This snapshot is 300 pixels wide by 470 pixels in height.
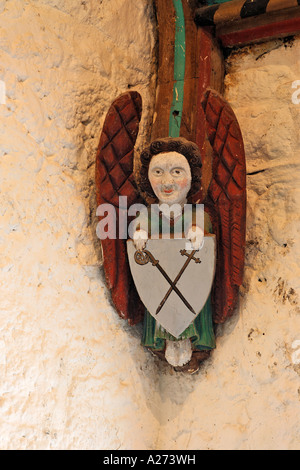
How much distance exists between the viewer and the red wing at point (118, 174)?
169 cm

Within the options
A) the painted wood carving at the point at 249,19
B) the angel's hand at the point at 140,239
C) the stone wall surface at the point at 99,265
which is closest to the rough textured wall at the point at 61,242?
the stone wall surface at the point at 99,265

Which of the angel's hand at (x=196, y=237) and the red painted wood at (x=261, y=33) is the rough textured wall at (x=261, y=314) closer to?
the red painted wood at (x=261, y=33)

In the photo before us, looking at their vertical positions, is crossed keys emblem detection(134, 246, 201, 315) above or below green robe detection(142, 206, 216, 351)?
above

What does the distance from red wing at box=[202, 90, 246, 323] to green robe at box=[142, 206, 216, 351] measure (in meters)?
0.09

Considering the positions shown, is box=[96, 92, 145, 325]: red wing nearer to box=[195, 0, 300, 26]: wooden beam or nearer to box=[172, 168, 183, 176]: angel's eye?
box=[172, 168, 183, 176]: angel's eye

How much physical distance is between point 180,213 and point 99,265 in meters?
0.28

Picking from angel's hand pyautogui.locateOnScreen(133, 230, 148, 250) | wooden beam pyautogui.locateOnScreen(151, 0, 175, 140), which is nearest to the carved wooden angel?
angel's hand pyautogui.locateOnScreen(133, 230, 148, 250)

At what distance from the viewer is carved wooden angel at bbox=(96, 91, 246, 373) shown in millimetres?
1637

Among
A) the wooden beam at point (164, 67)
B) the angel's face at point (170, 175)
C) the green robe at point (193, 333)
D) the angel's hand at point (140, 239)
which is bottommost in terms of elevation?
the green robe at point (193, 333)

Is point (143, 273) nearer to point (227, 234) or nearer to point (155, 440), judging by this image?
point (227, 234)

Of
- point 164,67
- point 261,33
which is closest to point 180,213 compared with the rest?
point 164,67

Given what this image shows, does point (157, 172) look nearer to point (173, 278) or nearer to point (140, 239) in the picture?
point (140, 239)

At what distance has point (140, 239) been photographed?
1.67 meters

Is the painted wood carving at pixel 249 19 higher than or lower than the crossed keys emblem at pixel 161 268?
higher
